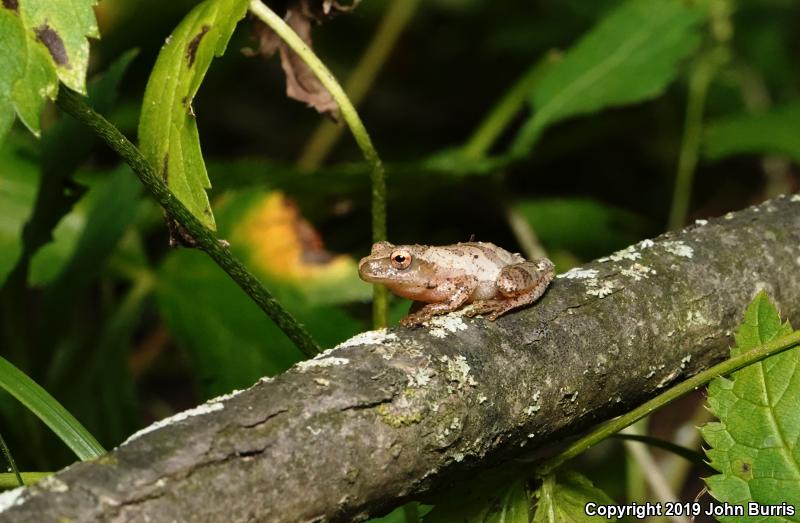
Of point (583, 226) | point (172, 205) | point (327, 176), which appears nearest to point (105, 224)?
point (327, 176)

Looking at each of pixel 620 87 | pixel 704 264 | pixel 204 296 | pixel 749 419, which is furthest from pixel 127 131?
pixel 749 419

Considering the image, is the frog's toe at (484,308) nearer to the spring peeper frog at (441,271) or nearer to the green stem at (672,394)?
the spring peeper frog at (441,271)

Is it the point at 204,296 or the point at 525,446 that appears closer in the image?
the point at 525,446

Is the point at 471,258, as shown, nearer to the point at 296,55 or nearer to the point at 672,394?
the point at 296,55

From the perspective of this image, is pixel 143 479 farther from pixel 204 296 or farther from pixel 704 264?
pixel 204 296

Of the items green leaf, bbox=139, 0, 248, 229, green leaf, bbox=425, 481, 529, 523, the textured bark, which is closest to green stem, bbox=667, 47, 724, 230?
the textured bark

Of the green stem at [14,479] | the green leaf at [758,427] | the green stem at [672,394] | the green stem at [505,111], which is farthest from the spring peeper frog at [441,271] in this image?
the green stem at [505,111]
